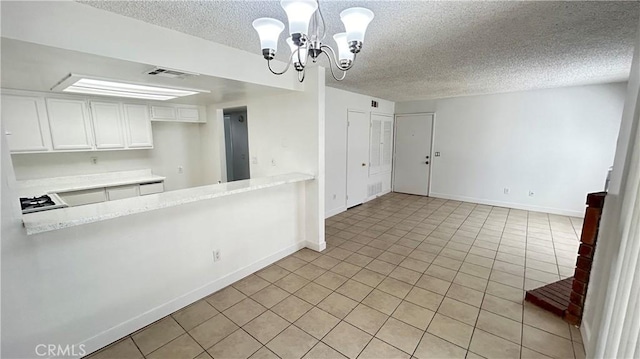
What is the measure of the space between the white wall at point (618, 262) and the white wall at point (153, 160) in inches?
209

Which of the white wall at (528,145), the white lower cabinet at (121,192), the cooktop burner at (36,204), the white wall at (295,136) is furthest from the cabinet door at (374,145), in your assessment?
the cooktop burner at (36,204)

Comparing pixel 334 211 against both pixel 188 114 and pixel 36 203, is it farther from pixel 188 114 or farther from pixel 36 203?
pixel 36 203

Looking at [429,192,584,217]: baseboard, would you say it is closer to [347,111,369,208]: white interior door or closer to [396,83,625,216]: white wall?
[396,83,625,216]: white wall

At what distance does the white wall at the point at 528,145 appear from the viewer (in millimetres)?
4449

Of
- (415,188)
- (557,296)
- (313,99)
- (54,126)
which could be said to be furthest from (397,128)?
(54,126)

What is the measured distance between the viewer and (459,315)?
2240 millimetres

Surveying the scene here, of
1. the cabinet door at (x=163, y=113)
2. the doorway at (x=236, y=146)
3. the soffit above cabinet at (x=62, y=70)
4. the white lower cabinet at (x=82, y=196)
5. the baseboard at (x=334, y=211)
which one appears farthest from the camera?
the doorway at (x=236, y=146)

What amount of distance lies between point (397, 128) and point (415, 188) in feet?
5.25

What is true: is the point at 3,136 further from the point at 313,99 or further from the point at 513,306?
the point at 513,306

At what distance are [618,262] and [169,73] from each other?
3174mm

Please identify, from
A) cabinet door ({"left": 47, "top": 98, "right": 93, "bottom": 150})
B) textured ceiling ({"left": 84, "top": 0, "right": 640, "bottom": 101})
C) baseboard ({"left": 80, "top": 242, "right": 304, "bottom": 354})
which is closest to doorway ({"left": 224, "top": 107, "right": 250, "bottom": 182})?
cabinet door ({"left": 47, "top": 98, "right": 93, "bottom": 150})

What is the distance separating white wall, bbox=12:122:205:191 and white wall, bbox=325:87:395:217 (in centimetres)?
243

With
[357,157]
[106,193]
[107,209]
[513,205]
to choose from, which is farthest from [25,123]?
[513,205]

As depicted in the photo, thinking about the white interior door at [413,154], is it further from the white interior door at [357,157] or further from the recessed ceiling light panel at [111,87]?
the recessed ceiling light panel at [111,87]
